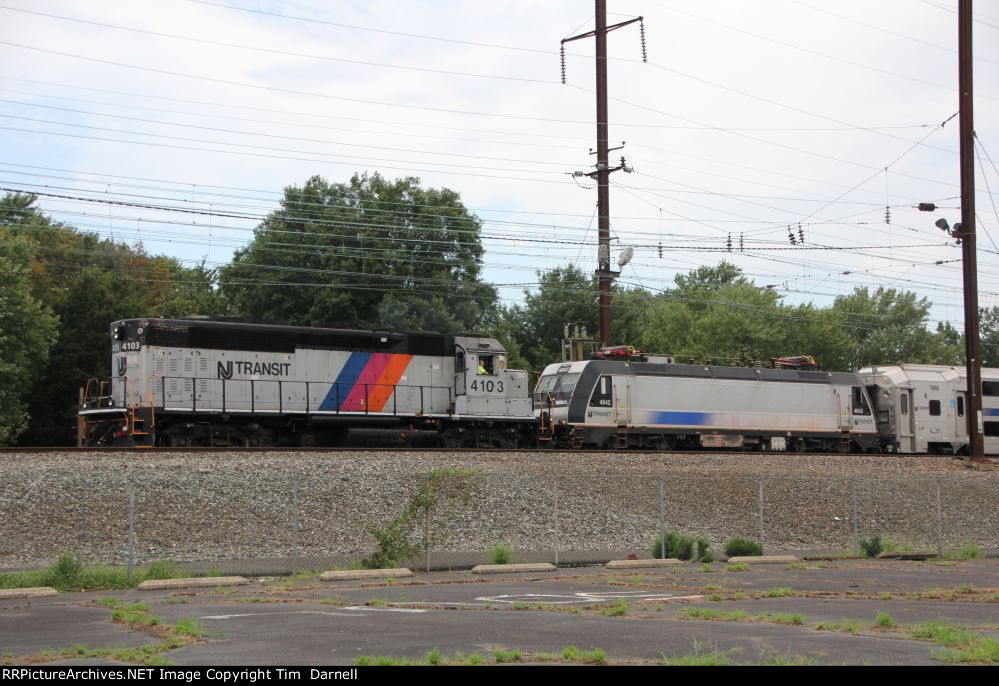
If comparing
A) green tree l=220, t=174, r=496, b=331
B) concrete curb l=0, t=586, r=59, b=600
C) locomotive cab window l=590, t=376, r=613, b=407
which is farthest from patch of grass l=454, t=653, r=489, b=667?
green tree l=220, t=174, r=496, b=331

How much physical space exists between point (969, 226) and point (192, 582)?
89.8 feet

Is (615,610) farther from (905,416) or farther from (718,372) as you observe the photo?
(905,416)

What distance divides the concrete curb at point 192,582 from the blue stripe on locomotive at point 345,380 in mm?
13263

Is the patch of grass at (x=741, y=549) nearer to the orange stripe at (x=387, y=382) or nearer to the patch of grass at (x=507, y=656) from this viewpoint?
the orange stripe at (x=387, y=382)

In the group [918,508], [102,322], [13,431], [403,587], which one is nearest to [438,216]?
[102,322]

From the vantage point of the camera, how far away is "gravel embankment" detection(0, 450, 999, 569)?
18750 mm

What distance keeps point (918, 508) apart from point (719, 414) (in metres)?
9.88

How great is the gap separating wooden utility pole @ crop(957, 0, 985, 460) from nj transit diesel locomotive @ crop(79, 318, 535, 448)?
14.4m

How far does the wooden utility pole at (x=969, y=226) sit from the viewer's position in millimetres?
33031

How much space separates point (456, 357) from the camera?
1259 inches

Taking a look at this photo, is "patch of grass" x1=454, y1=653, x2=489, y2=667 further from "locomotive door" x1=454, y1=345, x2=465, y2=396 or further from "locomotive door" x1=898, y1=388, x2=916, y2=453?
"locomotive door" x1=898, y1=388, x2=916, y2=453

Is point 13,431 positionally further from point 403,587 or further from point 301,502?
point 403,587

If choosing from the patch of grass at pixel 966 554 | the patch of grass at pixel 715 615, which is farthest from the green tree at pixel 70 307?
the patch of grass at pixel 715 615

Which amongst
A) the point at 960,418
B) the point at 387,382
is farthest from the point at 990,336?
the point at 387,382
